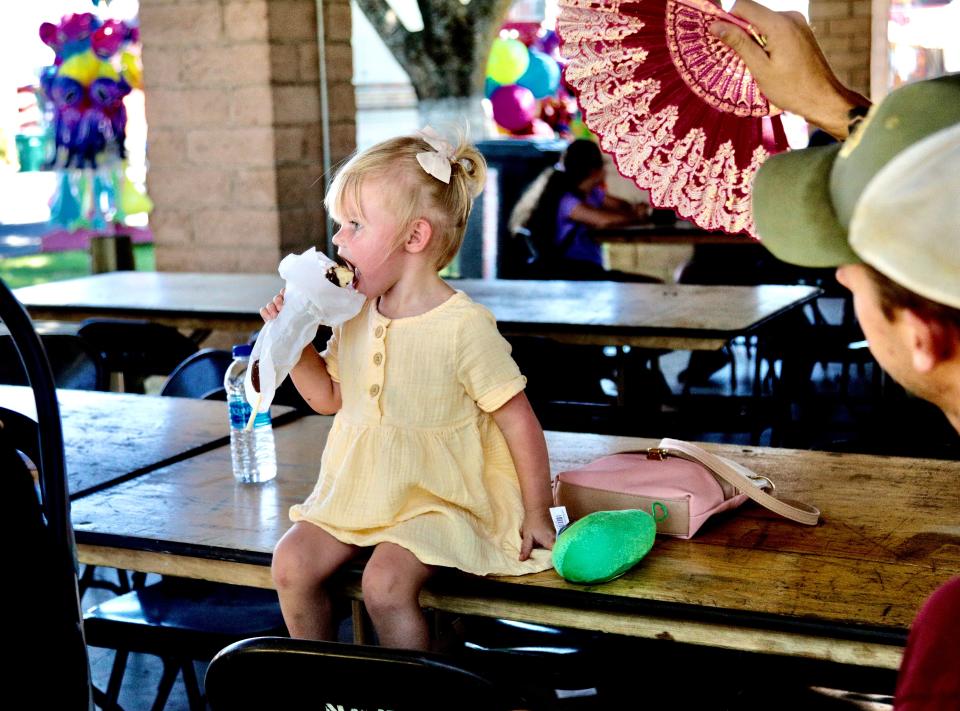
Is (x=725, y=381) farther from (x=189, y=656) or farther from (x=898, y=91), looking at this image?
(x=898, y=91)

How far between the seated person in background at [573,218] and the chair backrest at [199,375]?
3.03 metres

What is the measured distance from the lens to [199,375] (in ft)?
10.8

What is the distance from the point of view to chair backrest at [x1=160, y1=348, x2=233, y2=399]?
325 cm

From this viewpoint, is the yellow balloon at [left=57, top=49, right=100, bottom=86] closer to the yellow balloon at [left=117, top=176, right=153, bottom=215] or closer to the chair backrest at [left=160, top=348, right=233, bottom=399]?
the yellow balloon at [left=117, top=176, right=153, bottom=215]

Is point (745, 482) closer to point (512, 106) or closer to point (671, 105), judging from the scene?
point (671, 105)

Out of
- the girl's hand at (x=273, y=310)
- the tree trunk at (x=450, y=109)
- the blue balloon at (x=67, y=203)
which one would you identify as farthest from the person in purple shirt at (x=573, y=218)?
the girl's hand at (x=273, y=310)

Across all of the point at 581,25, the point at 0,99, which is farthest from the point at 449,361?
the point at 0,99

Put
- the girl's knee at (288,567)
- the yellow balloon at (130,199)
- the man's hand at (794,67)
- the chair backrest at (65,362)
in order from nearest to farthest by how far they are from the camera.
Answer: the man's hand at (794,67), the girl's knee at (288,567), the chair backrest at (65,362), the yellow balloon at (130,199)

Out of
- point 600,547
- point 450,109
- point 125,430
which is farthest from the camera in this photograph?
point 450,109

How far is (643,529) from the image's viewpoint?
1652 mm

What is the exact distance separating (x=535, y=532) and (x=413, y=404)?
0.93 feet

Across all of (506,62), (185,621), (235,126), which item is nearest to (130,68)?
(235,126)

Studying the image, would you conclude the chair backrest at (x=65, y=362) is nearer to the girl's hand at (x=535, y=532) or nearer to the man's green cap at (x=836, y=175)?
the girl's hand at (x=535, y=532)

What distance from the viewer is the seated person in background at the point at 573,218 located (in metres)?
6.27
